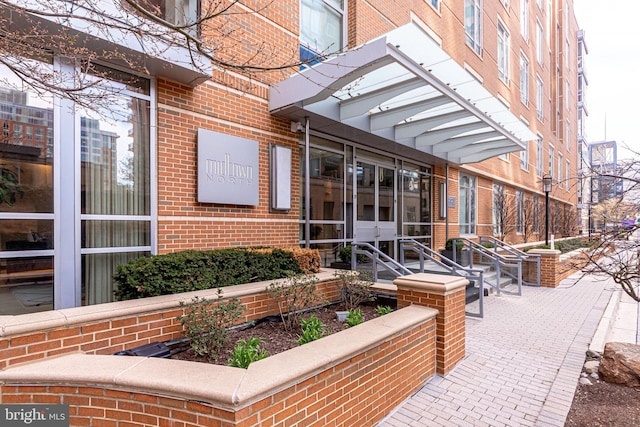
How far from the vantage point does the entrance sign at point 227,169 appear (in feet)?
17.5

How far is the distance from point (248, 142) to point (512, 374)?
4948 mm

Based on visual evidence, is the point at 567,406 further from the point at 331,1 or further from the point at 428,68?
the point at 331,1

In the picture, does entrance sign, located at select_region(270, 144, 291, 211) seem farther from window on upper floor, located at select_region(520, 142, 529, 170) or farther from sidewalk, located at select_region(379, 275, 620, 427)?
window on upper floor, located at select_region(520, 142, 529, 170)

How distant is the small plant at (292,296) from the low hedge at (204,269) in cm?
35

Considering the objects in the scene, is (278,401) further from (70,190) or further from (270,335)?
(70,190)

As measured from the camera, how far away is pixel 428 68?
594cm

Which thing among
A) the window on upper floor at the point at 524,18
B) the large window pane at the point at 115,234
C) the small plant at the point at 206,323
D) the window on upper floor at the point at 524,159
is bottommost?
the small plant at the point at 206,323

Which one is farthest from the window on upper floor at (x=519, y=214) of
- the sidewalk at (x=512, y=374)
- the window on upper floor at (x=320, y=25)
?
the window on upper floor at (x=320, y=25)

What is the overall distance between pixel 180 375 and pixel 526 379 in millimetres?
3646

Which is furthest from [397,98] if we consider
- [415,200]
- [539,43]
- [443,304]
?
[539,43]

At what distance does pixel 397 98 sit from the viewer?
6.95 metres

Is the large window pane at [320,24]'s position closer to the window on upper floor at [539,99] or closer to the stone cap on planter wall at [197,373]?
the stone cap on planter wall at [197,373]

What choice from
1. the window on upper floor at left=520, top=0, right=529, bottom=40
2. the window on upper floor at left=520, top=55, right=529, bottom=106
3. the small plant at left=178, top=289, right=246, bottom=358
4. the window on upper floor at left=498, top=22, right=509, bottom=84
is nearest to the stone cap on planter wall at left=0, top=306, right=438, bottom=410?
the small plant at left=178, top=289, right=246, bottom=358

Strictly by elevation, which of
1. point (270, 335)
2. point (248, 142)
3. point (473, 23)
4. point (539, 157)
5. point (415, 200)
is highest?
point (473, 23)
